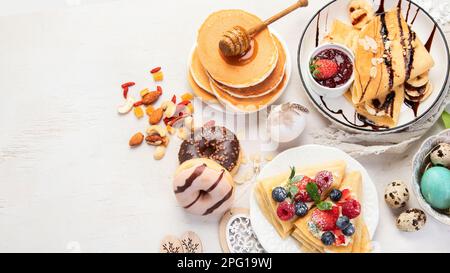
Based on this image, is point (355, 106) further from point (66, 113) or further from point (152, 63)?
point (66, 113)

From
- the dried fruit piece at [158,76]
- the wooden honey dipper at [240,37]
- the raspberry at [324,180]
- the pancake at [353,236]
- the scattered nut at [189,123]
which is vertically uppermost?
the wooden honey dipper at [240,37]

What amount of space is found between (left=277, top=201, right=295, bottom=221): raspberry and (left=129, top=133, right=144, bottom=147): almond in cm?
49

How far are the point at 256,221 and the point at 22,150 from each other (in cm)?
80

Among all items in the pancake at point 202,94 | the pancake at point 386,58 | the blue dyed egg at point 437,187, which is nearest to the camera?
the blue dyed egg at point 437,187

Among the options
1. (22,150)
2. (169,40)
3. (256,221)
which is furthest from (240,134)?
(22,150)

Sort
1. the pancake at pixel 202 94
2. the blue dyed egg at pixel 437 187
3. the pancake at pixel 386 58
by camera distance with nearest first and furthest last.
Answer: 1. the blue dyed egg at pixel 437 187
2. the pancake at pixel 386 58
3. the pancake at pixel 202 94

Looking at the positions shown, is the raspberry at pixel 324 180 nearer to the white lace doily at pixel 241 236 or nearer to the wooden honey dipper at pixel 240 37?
the white lace doily at pixel 241 236

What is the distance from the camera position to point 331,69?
171 centimetres

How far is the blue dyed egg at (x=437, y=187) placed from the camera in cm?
158

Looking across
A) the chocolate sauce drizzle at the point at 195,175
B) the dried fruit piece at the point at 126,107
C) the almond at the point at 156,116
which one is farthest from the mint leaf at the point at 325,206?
the dried fruit piece at the point at 126,107

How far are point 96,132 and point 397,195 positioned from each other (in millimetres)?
948

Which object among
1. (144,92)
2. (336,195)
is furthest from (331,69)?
(144,92)

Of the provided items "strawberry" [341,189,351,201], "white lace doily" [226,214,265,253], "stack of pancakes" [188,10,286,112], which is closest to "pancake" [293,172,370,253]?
"strawberry" [341,189,351,201]

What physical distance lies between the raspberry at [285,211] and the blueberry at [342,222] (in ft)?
0.42
